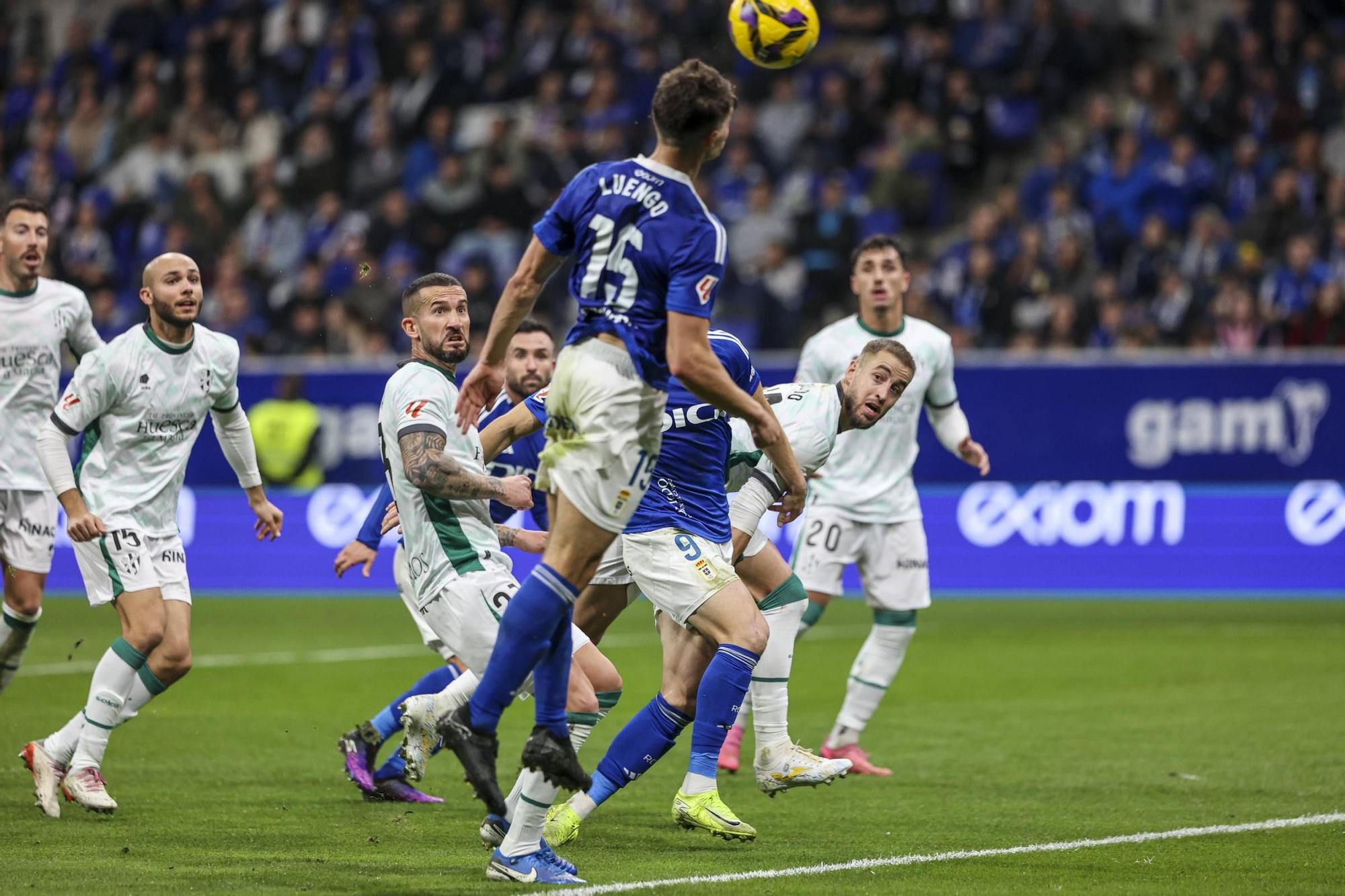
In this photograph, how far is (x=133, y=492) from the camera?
7996 mm

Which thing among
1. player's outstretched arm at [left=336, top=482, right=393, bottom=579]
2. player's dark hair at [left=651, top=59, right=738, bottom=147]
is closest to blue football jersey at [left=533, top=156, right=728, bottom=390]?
player's dark hair at [left=651, top=59, right=738, bottom=147]

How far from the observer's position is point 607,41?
23.5 meters

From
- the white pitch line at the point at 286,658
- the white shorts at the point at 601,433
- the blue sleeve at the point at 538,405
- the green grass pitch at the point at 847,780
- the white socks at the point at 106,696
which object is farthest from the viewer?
the white pitch line at the point at 286,658

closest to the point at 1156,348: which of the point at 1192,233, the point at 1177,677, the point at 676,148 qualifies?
the point at 1192,233

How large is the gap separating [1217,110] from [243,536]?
458 inches

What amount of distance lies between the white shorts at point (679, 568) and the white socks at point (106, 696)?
2.41 m

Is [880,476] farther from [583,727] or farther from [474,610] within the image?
[474,610]

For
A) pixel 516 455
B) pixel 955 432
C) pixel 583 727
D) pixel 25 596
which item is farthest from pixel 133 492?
pixel 955 432

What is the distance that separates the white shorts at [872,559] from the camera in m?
10.2

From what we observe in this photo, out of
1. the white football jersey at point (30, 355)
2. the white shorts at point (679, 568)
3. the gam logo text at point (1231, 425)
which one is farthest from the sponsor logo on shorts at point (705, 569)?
the gam logo text at point (1231, 425)

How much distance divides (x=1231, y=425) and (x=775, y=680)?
1093 centimetres

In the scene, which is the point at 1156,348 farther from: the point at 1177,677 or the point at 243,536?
the point at 243,536

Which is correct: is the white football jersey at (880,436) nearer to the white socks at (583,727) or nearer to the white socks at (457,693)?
the white socks at (583,727)

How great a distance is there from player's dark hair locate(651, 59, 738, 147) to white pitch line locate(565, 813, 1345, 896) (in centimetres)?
250
